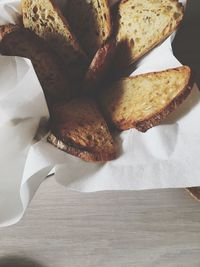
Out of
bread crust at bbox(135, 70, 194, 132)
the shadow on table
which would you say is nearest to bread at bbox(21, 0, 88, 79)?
bread crust at bbox(135, 70, 194, 132)

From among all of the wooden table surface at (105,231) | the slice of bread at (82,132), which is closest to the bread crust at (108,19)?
the slice of bread at (82,132)

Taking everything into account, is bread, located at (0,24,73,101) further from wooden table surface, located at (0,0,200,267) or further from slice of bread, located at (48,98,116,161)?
wooden table surface, located at (0,0,200,267)

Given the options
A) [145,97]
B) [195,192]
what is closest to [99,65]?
[145,97]

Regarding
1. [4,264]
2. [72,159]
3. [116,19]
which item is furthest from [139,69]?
[4,264]

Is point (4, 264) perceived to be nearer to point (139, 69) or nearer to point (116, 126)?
point (116, 126)

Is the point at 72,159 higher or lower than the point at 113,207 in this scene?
higher

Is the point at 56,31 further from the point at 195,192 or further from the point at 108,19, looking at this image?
the point at 195,192

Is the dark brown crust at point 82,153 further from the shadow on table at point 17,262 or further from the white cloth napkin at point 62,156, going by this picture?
the shadow on table at point 17,262
